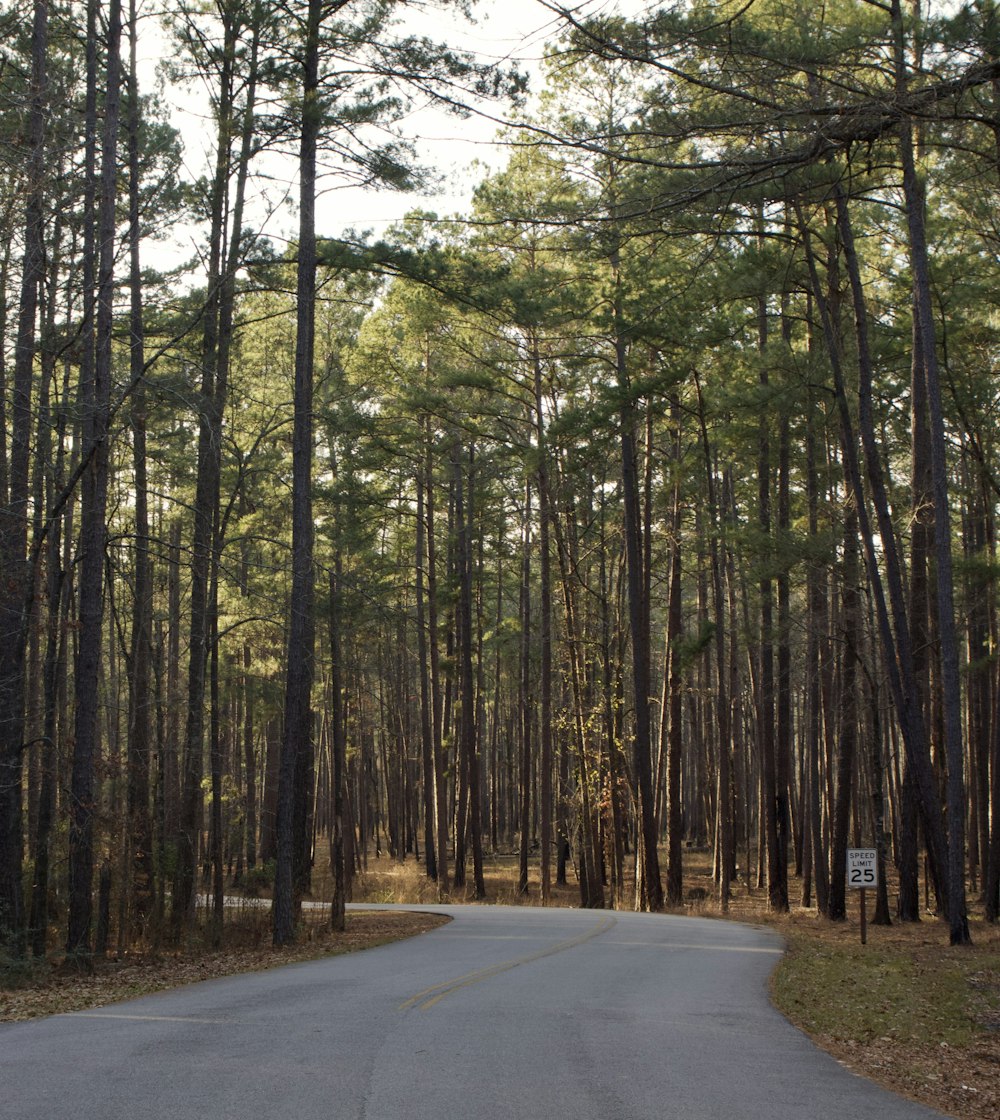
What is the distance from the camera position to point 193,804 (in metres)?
19.2

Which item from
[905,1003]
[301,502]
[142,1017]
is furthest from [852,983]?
[301,502]

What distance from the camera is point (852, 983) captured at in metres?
13.1

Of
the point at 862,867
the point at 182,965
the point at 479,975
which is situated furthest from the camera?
the point at 182,965

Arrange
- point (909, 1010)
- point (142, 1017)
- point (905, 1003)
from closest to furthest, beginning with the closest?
point (142, 1017) → point (909, 1010) → point (905, 1003)

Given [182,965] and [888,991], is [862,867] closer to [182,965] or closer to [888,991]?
[888,991]

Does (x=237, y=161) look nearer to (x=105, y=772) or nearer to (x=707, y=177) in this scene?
(x=105, y=772)

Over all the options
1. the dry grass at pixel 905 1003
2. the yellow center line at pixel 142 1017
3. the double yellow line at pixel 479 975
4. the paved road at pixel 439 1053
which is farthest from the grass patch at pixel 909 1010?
the yellow center line at pixel 142 1017

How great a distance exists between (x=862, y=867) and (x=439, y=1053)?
888 centimetres

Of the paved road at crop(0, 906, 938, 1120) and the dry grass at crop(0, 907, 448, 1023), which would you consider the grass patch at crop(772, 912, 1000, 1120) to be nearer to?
the paved road at crop(0, 906, 938, 1120)

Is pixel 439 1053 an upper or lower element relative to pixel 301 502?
lower

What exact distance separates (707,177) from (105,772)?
11411 mm

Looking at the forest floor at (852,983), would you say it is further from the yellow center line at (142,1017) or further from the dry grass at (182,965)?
the yellow center line at (142,1017)

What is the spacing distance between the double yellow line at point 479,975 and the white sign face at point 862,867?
418 centimetres

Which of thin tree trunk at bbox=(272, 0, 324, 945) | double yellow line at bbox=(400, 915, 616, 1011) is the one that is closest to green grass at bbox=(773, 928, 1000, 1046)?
double yellow line at bbox=(400, 915, 616, 1011)
